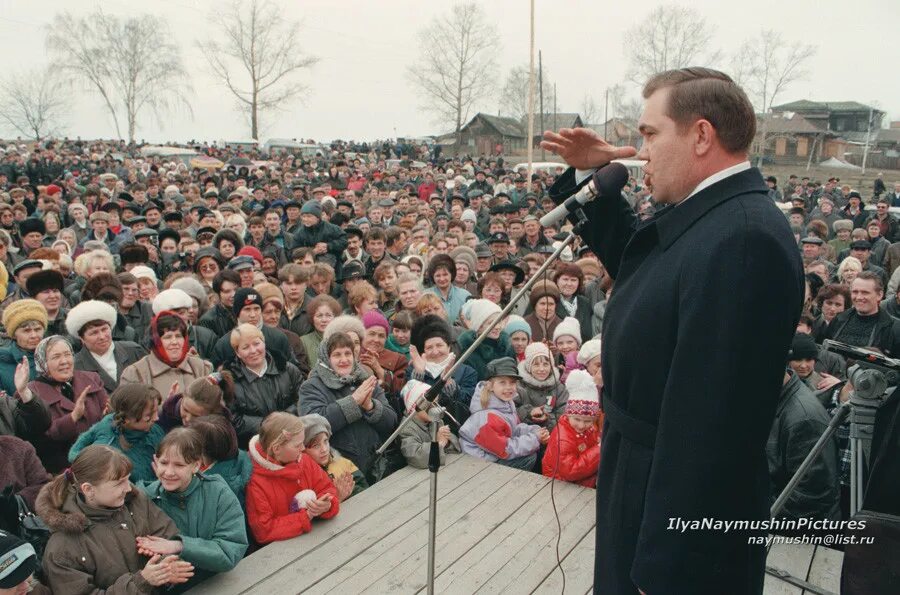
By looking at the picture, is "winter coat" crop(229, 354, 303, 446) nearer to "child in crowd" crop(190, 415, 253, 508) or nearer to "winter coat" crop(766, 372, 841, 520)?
"child in crowd" crop(190, 415, 253, 508)

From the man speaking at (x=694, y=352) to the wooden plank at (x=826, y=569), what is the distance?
5.63 feet

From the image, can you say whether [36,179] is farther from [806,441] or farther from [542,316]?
[806,441]

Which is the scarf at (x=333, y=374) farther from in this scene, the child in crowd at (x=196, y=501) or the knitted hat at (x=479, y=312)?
the knitted hat at (x=479, y=312)

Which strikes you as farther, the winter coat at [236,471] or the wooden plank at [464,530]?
the winter coat at [236,471]

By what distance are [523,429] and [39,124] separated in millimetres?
62050

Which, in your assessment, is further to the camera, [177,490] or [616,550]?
[177,490]

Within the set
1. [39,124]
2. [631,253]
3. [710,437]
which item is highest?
[39,124]

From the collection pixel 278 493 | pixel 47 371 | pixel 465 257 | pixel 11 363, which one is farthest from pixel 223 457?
pixel 465 257

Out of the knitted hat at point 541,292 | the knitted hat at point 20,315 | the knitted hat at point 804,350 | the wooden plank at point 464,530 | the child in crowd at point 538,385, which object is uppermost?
the knitted hat at point 20,315

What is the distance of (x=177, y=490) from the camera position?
3.16 m

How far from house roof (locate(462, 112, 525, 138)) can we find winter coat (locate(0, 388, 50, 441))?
54273mm

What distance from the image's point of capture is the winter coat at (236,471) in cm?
347

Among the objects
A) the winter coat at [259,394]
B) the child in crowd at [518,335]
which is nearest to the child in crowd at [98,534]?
the winter coat at [259,394]

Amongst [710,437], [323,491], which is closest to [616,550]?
[710,437]
